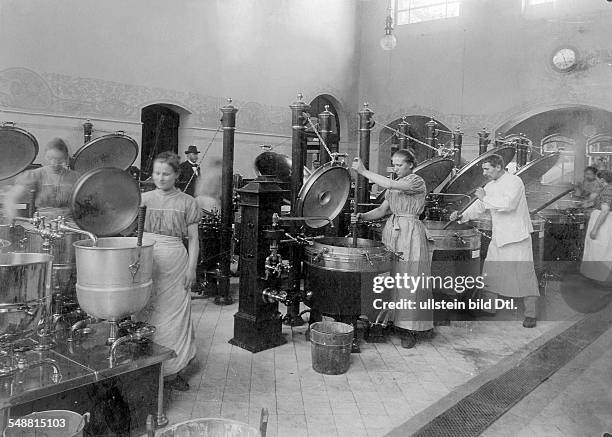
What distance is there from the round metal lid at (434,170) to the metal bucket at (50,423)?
321 centimetres

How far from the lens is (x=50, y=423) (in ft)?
5.79

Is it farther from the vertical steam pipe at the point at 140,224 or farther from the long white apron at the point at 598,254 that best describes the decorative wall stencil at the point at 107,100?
the long white apron at the point at 598,254

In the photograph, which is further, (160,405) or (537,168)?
(537,168)

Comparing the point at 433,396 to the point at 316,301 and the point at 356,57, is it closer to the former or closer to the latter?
the point at 316,301

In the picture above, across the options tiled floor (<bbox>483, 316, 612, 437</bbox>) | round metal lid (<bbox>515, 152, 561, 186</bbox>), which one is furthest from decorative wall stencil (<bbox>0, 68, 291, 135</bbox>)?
round metal lid (<bbox>515, 152, 561, 186</bbox>)

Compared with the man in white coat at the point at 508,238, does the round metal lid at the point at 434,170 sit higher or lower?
higher

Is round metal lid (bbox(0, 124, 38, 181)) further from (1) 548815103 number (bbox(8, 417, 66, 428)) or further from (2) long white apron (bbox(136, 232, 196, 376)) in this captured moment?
(1) 548815103 number (bbox(8, 417, 66, 428))

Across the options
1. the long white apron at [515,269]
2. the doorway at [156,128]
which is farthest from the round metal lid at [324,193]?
the doorway at [156,128]

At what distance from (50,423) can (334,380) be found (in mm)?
1536

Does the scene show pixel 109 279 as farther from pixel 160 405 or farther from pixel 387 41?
pixel 387 41

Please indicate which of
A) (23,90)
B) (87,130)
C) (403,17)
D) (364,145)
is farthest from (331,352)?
(403,17)

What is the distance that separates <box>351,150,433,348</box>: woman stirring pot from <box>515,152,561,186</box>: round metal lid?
3.52 feet

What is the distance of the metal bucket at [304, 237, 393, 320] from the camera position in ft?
10.5

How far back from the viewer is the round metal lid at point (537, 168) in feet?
13.4
